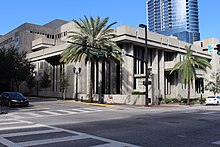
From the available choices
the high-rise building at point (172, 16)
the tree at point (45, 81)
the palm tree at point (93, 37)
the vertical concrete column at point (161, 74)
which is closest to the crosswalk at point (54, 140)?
the palm tree at point (93, 37)

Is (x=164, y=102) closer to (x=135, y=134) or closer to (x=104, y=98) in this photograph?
(x=104, y=98)

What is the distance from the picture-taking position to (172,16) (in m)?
140

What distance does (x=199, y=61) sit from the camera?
40094 millimetres

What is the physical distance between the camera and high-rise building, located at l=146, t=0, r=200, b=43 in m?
134

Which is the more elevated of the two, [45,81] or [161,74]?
[161,74]

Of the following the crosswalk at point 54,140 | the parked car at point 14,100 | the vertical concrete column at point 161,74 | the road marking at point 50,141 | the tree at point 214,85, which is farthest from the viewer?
the tree at point 214,85

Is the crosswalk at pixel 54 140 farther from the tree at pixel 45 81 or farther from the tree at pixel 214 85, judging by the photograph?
the tree at pixel 214 85

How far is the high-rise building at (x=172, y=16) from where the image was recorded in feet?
439

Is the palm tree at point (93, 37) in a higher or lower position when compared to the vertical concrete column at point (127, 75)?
higher

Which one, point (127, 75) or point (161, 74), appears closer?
point (127, 75)

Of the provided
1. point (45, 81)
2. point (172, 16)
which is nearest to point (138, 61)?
point (45, 81)

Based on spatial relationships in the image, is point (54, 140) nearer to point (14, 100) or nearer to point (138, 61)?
point (14, 100)

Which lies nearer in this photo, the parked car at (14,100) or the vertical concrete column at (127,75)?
the parked car at (14,100)

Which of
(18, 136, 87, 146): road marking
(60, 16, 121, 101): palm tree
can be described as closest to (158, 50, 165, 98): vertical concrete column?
(60, 16, 121, 101): palm tree
